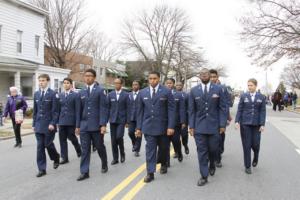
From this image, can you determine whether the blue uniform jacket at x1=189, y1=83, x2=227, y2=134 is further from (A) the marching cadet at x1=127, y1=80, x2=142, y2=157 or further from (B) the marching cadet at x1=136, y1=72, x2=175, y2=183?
(A) the marching cadet at x1=127, y1=80, x2=142, y2=157

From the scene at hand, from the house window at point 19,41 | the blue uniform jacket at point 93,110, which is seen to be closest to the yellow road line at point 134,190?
the blue uniform jacket at point 93,110

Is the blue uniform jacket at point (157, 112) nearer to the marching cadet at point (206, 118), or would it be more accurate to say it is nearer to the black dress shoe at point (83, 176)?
the marching cadet at point (206, 118)

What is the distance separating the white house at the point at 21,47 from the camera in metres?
25.5

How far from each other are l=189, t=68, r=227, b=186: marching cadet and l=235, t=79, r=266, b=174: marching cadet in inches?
46.0

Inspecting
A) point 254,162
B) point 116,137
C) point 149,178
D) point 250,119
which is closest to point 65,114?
point 116,137

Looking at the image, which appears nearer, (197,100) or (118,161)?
(197,100)

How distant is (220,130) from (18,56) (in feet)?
77.2

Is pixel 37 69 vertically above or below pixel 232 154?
above

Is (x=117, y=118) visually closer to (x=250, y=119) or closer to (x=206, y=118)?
(x=206, y=118)

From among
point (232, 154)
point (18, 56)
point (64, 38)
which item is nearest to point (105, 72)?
point (64, 38)

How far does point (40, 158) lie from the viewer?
770 cm

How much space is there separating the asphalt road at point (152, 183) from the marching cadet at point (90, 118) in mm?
492

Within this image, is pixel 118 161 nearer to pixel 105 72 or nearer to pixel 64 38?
pixel 64 38

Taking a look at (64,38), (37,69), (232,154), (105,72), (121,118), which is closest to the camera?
(121,118)
